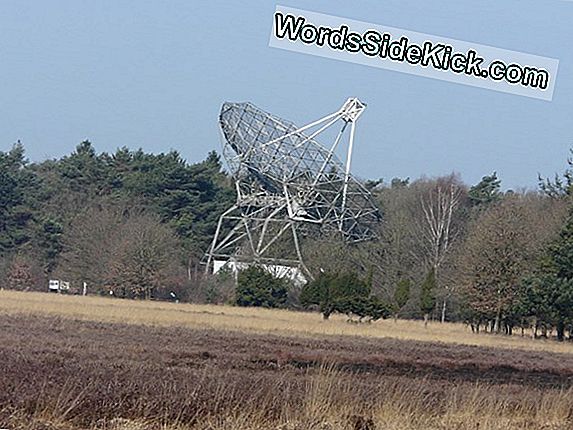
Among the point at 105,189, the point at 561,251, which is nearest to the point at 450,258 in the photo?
the point at 561,251

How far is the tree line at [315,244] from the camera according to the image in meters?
59.2

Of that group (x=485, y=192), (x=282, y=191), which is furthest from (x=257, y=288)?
(x=485, y=192)

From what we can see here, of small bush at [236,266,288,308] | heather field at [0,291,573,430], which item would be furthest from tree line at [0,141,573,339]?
heather field at [0,291,573,430]

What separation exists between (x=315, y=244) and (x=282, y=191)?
7.70 meters

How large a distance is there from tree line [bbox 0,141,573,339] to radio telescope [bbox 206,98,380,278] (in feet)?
6.74

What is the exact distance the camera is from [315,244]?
76.9m

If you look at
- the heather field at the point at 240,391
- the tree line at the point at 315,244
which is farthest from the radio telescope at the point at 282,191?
the heather field at the point at 240,391

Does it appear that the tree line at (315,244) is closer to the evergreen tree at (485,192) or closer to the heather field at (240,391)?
the evergreen tree at (485,192)

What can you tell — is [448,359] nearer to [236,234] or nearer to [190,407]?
[190,407]

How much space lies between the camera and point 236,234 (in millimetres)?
82000

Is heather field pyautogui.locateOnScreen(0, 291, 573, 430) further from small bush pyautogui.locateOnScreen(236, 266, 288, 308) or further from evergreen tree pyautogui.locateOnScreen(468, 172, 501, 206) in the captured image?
evergreen tree pyautogui.locateOnScreen(468, 172, 501, 206)

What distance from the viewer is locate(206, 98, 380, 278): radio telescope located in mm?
67062

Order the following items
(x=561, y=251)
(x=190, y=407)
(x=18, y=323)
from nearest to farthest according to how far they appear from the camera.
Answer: (x=190, y=407)
(x=18, y=323)
(x=561, y=251)

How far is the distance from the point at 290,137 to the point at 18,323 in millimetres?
35400
